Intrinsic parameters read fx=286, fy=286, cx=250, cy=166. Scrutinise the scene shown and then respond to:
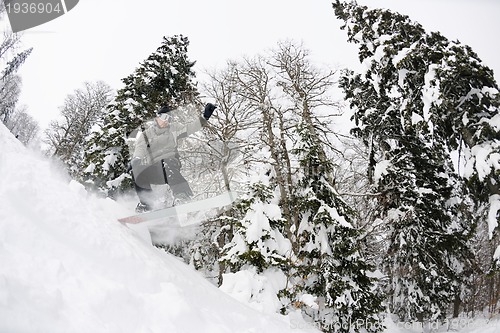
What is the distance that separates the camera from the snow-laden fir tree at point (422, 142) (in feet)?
22.1

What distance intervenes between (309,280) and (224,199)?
11.6 ft

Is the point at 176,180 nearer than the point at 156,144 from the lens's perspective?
No

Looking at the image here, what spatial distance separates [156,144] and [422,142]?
33.8 feet

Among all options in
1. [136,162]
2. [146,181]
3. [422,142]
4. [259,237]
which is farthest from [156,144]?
[422,142]

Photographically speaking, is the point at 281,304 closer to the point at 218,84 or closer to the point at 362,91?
the point at 362,91

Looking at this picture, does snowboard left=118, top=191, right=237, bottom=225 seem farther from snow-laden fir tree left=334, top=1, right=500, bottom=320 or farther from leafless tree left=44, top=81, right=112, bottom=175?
leafless tree left=44, top=81, right=112, bottom=175

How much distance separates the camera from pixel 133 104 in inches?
539

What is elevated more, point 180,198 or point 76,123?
point 76,123

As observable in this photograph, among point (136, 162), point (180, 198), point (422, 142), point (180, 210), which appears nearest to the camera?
point (136, 162)

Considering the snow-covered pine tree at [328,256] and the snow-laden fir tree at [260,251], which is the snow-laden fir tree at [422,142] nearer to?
the snow-covered pine tree at [328,256]

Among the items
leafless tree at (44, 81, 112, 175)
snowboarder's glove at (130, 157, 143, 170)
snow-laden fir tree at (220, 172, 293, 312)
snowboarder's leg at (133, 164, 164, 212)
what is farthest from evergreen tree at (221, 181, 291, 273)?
leafless tree at (44, 81, 112, 175)

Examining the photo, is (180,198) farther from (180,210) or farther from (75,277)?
(75,277)

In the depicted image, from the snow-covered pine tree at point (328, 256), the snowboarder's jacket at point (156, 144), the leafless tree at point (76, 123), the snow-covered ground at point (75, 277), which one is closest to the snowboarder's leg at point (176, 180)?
the snowboarder's jacket at point (156, 144)

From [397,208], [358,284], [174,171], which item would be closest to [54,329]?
[174,171]
